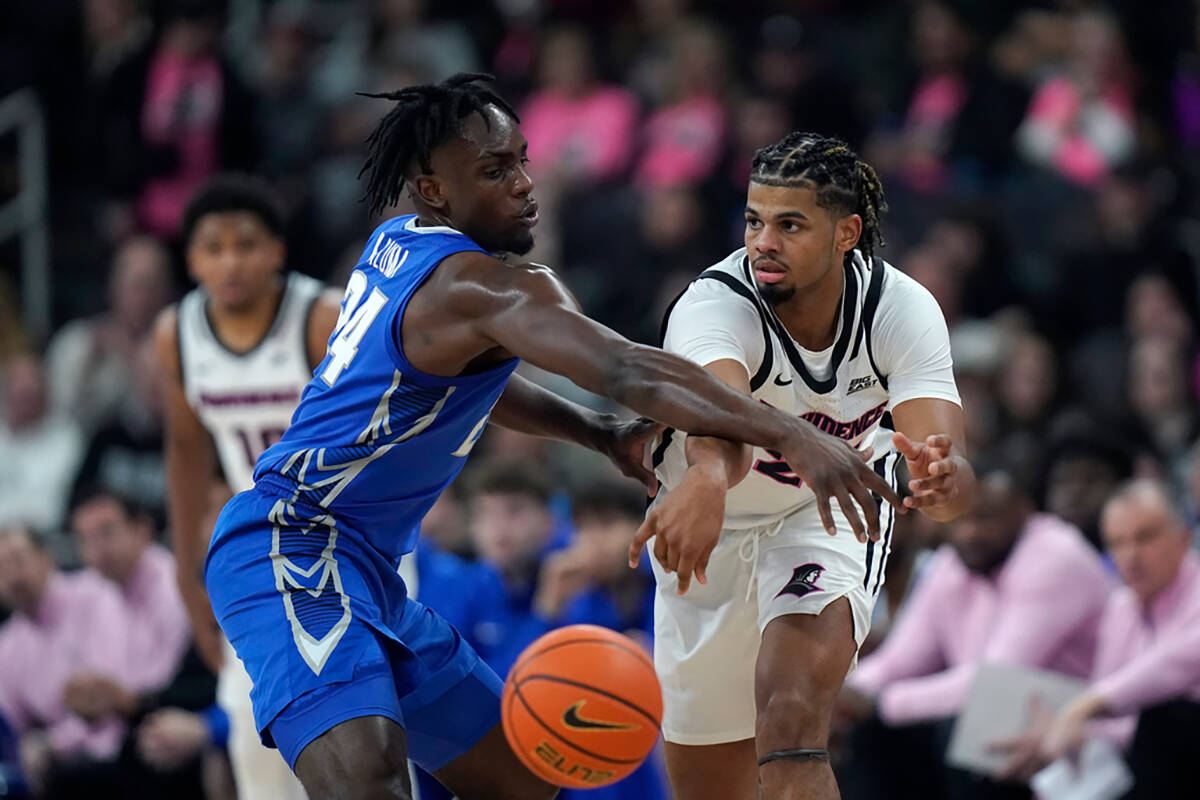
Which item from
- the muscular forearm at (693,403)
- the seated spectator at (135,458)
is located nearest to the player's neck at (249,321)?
the muscular forearm at (693,403)

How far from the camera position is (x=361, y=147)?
1392 centimetres

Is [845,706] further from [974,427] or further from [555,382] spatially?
[555,382]

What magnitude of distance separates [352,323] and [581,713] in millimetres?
1318

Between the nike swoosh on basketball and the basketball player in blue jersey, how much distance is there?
128 mm

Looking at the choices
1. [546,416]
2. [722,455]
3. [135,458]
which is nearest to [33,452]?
[135,458]

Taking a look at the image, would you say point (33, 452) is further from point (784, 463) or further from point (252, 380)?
point (784, 463)

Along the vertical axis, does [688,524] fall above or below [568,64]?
above

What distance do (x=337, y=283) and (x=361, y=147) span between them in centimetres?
172

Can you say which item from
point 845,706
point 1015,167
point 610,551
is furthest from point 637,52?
point 845,706

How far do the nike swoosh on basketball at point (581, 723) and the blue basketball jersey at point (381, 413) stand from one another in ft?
2.44

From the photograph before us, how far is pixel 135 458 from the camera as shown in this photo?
11.7 metres

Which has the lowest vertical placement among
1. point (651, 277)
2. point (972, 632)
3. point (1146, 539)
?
point (972, 632)

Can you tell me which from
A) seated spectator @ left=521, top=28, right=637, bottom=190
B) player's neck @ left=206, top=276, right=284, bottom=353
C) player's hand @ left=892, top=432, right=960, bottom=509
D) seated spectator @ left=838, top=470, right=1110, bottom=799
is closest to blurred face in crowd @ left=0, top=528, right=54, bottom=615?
player's neck @ left=206, top=276, right=284, bottom=353

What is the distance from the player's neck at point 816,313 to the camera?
532 centimetres
